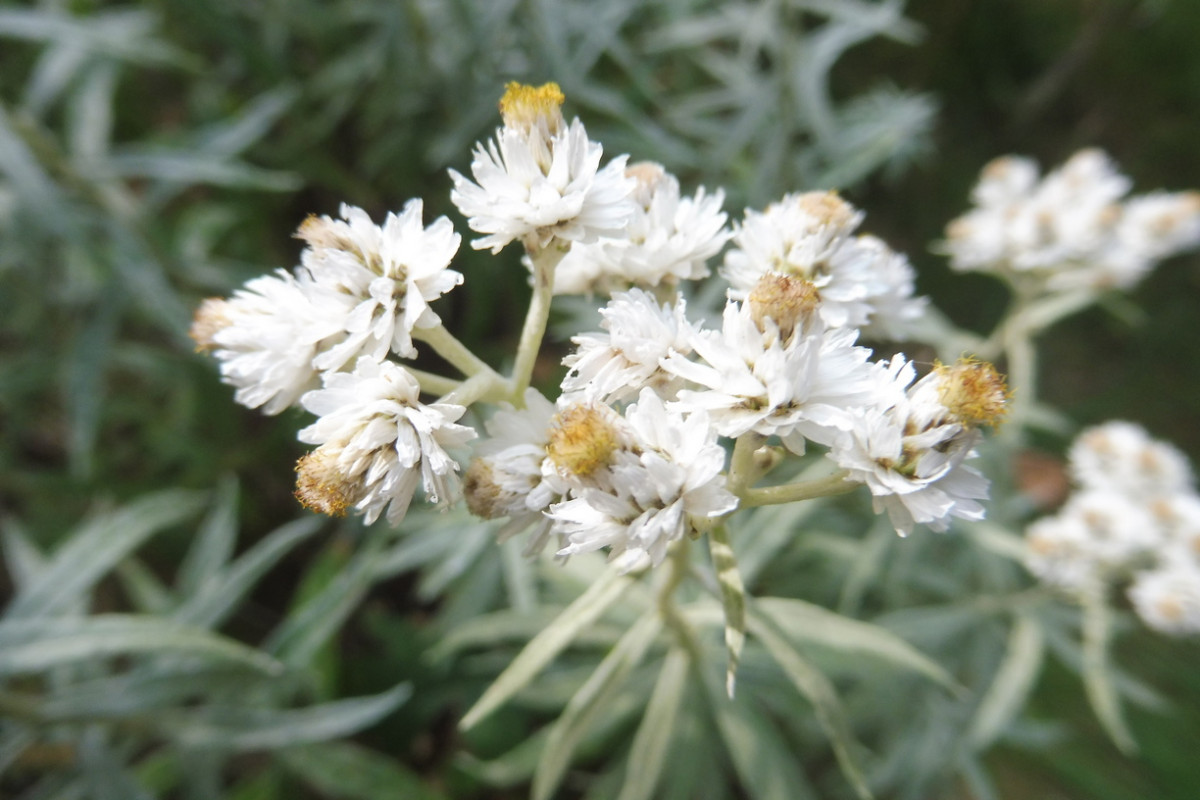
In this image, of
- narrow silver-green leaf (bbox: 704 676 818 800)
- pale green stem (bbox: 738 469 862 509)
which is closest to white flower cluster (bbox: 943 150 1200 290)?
narrow silver-green leaf (bbox: 704 676 818 800)

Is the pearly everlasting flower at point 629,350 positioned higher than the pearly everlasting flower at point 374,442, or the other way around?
the pearly everlasting flower at point 629,350

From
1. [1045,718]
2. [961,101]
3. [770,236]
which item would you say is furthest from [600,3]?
[1045,718]

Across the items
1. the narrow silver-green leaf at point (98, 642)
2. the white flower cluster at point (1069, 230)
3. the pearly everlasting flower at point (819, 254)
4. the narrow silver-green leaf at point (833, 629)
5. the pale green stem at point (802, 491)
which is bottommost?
the narrow silver-green leaf at point (98, 642)

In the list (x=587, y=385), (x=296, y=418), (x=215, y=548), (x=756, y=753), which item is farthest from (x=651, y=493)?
(x=215, y=548)

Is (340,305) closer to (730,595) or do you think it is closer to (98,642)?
(730,595)

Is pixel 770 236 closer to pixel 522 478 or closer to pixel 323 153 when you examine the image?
pixel 522 478

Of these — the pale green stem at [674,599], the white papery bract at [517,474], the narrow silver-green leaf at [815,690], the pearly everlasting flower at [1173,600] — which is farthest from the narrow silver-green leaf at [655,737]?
→ the pearly everlasting flower at [1173,600]

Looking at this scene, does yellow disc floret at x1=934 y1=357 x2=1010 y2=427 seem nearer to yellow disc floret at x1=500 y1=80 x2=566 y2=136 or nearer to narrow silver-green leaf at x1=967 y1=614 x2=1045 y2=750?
yellow disc floret at x1=500 y1=80 x2=566 y2=136

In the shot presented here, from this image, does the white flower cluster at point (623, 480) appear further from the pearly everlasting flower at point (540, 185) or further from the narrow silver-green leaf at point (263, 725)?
the narrow silver-green leaf at point (263, 725)
